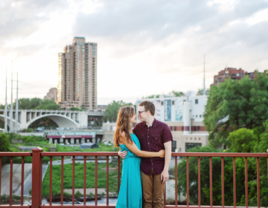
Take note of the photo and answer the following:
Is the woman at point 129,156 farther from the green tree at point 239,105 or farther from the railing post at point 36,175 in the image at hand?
the green tree at point 239,105

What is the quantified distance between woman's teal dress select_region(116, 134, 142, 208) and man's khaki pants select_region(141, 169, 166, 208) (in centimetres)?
6

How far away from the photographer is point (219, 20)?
38.2 m

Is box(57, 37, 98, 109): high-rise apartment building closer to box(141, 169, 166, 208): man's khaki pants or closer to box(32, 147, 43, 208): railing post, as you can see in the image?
box(32, 147, 43, 208): railing post

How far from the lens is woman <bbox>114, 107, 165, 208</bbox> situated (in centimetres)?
294

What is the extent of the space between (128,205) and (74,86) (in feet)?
340

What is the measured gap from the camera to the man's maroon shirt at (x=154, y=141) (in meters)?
3.04

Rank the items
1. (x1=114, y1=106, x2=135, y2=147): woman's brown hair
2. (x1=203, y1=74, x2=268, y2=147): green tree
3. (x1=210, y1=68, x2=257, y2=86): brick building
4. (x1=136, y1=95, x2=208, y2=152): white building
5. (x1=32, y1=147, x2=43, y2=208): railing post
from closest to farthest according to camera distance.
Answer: (x1=114, y1=106, x2=135, y2=147): woman's brown hair
(x1=32, y1=147, x2=43, y2=208): railing post
(x1=203, y1=74, x2=268, y2=147): green tree
(x1=136, y1=95, x2=208, y2=152): white building
(x1=210, y1=68, x2=257, y2=86): brick building

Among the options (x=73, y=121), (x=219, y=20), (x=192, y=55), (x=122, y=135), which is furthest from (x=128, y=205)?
(x=73, y=121)

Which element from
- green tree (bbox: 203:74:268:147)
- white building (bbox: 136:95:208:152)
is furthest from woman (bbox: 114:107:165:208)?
white building (bbox: 136:95:208:152)

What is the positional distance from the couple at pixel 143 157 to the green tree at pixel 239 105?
2213 centimetres

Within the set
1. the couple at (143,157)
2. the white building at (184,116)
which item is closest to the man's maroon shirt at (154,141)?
the couple at (143,157)

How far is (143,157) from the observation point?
121 inches

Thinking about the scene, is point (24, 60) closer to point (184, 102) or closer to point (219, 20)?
point (184, 102)

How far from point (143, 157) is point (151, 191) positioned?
15.5 inches
